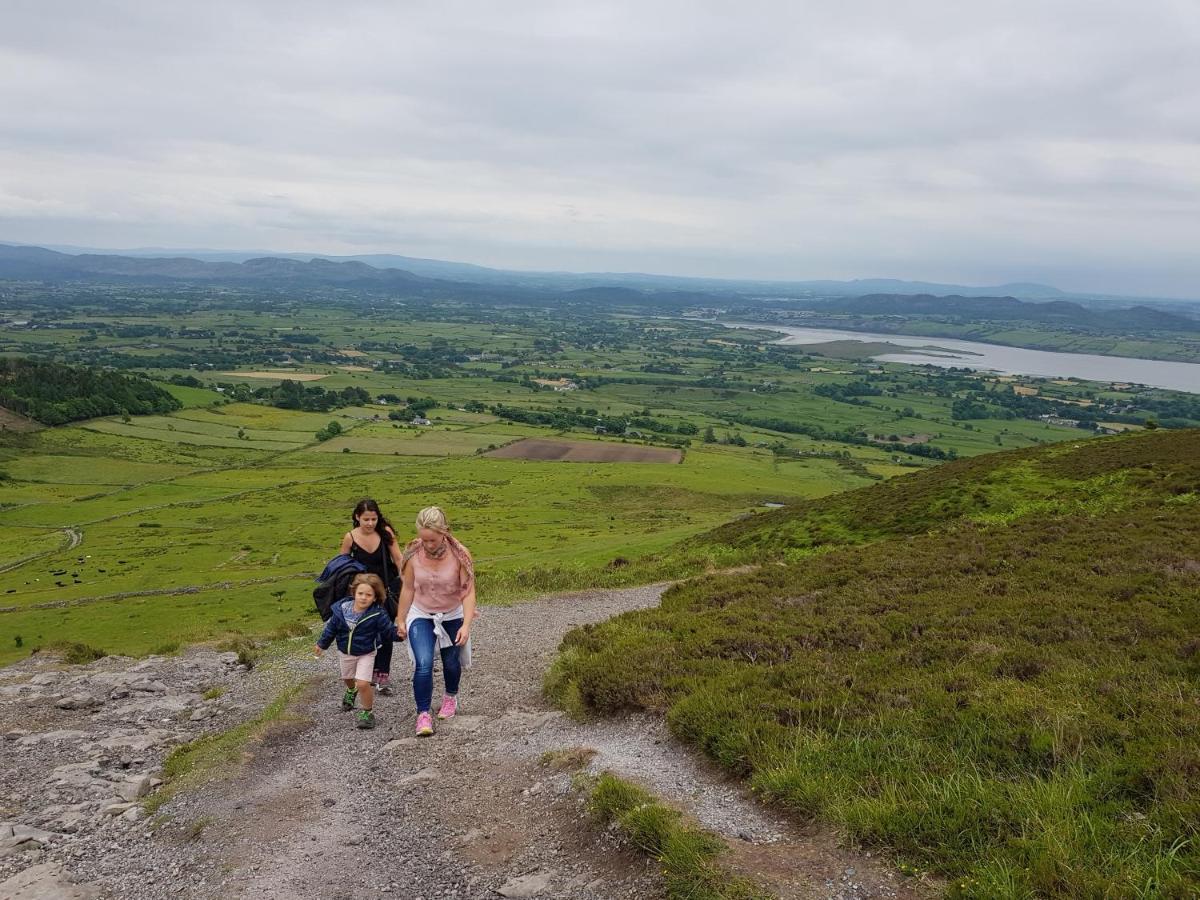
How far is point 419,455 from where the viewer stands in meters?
123

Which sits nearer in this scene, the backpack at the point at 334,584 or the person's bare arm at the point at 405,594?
the person's bare arm at the point at 405,594

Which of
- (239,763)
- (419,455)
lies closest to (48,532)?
(419,455)

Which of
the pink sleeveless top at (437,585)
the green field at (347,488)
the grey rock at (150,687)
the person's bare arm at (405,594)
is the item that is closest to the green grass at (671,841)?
the pink sleeveless top at (437,585)

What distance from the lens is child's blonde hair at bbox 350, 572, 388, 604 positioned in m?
11.7

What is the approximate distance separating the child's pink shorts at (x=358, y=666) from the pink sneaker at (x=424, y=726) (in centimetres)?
130

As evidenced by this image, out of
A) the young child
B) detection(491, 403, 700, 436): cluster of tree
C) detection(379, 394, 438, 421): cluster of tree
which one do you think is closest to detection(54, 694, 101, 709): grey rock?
the young child

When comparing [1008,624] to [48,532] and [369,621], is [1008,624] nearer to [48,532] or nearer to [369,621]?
[369,621]

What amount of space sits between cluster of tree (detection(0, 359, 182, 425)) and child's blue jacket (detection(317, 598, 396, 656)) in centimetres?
16076

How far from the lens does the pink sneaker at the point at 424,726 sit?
36.2ft

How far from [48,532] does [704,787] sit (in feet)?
292

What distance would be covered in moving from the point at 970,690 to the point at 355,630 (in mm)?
9380

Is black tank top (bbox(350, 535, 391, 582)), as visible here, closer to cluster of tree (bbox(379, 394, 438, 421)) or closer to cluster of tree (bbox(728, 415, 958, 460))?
cluster of tree (bbox(728, 415, 958, 460))

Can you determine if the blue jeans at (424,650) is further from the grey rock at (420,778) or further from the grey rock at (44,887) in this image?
the grey rock at (44,887)

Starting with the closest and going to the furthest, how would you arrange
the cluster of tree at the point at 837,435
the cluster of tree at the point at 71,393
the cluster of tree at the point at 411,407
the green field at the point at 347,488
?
the green field at the point at 347,488, the cluster of tree at the point at 71,393, the cluster of tree at the point at 837,435, the cluster of tree at the point at 411,407
